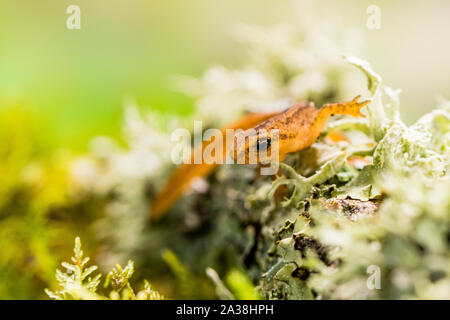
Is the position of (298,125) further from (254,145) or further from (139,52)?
(139,52)

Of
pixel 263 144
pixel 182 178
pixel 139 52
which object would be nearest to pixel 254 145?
pixel 263 144

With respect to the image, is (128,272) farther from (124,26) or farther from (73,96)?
(124,26)

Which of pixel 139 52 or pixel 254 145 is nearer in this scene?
pixel 254 145

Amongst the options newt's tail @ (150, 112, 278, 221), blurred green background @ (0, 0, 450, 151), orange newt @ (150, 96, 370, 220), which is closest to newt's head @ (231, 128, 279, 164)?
orange newt @ (150, 96, 370, 220)

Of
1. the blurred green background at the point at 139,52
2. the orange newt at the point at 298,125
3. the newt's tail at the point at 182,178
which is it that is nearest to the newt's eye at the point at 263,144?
the orange newt at the point at 298,125

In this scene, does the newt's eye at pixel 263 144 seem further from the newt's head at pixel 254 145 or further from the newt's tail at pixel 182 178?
the newt's tail at pixel 182 178
